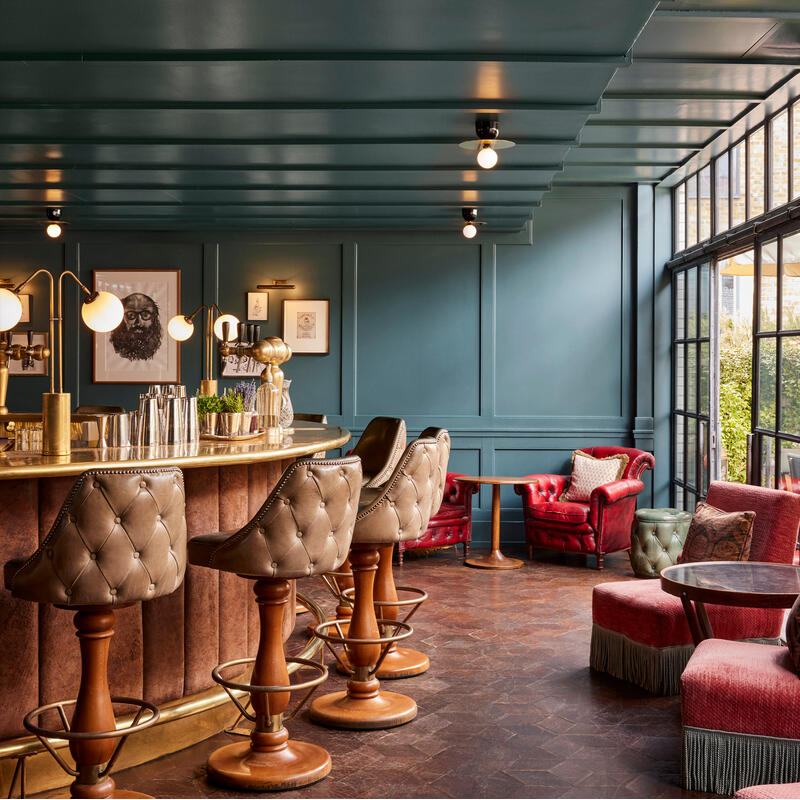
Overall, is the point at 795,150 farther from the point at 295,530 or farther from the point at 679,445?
the point at 295,530

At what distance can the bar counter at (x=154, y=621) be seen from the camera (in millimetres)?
3234

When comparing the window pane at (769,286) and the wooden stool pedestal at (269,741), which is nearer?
the wooden stool pedestal at (269,741)

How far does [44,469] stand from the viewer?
304cm

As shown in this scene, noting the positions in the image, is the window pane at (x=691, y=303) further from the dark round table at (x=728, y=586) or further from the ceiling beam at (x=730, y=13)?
the dark round table at (x=728, y=586)

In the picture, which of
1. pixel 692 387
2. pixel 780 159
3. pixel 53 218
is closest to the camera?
pixel 780 159

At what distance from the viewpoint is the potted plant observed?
14.5ft

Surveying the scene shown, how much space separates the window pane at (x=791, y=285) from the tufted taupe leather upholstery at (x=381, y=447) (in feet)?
8.52

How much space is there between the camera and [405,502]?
4.10 meters

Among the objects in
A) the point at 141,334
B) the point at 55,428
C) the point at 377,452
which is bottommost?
the point at 377,452

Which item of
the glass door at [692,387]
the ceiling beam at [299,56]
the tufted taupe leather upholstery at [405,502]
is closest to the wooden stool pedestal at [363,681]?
the tufted taupe leather upholstery at [405,502]

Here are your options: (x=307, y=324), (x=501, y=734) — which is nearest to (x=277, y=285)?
(x=307, y=324)

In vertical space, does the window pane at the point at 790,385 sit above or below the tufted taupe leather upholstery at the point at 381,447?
above

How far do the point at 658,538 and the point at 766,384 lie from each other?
1.39 metres

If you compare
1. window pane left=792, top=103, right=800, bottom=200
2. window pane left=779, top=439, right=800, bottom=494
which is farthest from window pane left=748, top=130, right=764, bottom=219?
window pane left=779, top=439, right=800, bottom=494
